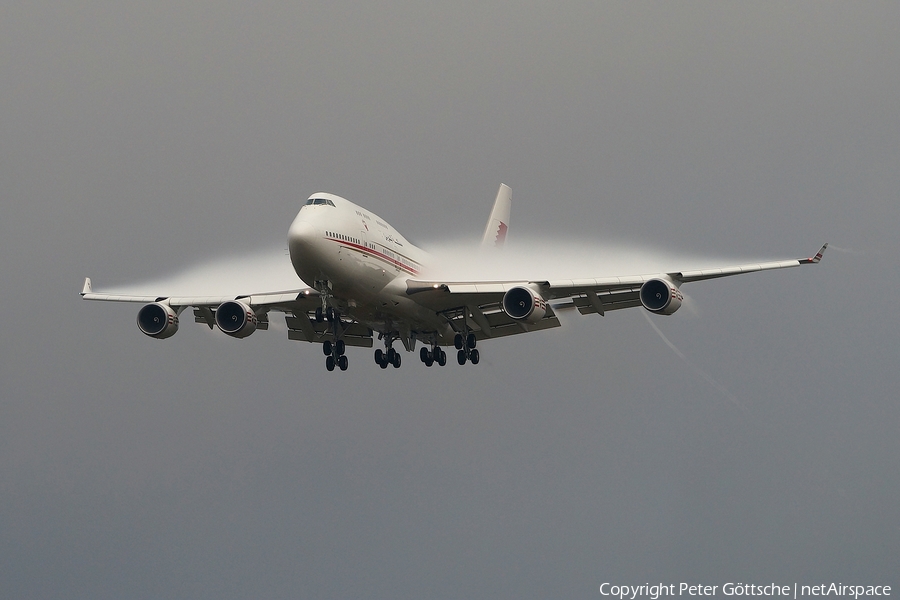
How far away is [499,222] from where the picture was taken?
71.6m

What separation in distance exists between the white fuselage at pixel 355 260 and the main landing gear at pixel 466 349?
2.34m

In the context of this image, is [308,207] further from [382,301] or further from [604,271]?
[604,271]

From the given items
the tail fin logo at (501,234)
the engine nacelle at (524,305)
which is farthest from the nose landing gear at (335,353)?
the tail fin logo at (501,234)

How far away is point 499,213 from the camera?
7175cm

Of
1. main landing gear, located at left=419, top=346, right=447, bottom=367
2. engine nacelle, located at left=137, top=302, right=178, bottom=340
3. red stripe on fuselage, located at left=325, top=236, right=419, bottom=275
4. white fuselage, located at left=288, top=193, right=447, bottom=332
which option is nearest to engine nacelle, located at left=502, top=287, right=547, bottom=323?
white fuselage, located at left=288, top=193, right=447, bottom=332

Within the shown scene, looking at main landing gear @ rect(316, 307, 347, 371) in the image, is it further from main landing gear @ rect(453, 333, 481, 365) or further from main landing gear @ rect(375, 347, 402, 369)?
main landing gear @ rect(453, 333, 481, 365)

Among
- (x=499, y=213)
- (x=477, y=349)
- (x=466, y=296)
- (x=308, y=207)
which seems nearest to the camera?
(x=308, y=207)

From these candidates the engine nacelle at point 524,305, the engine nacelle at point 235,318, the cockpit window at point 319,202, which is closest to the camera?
the cockpit window at point 319,202

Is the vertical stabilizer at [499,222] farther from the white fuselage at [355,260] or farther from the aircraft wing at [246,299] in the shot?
the aircraft wing at [246,299]

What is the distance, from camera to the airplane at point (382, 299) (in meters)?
48.9

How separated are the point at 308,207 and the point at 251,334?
800cm

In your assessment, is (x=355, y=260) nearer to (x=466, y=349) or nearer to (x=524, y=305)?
(x=524, y=305)

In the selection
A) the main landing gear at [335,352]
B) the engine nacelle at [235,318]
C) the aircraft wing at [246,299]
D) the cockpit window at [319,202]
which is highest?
the cockpit window at [319,202]

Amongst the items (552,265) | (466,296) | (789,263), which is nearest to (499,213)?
(552,265)
